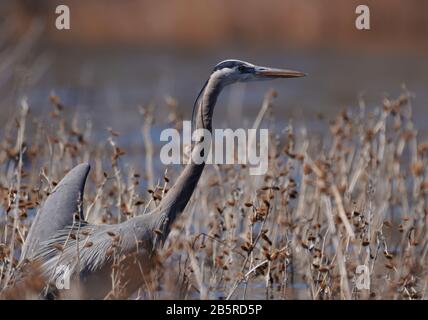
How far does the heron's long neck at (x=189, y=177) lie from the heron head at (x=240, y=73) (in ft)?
0.19

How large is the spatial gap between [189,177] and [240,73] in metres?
0.68

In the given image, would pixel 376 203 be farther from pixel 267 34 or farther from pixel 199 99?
pixel 267 34

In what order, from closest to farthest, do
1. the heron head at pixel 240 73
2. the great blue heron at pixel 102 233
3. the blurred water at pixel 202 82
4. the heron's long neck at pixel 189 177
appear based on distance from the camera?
the great blue heron at pixel 102 233 < the heron's long neck at pixel 189 177 < the heron head at pixel 240 73 < the blurred water at pixel 202 82

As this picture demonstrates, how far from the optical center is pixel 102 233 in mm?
5203

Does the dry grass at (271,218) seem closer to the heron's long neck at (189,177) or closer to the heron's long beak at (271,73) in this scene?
the heron's long neck at (189,177)

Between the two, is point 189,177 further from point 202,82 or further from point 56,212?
point 202,82

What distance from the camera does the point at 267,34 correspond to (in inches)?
694

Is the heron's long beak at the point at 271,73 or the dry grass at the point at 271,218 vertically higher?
the heron's long beak at the point at 271,73

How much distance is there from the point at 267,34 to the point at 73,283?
42.6 ft

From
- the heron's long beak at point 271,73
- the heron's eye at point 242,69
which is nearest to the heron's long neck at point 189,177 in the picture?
the heron's eye at point 242,69

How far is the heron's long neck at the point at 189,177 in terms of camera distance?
17.1 ft

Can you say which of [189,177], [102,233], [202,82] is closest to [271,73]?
[189,177]
